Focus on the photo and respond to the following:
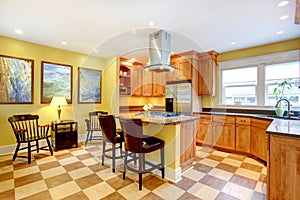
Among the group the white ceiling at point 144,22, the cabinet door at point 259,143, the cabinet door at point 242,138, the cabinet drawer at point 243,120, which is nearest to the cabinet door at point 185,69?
the white ceiling at point 144,22

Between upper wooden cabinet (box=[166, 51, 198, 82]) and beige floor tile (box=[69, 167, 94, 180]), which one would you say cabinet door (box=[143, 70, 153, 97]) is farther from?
beige floor tile (box=[69, 167, 94, 180])

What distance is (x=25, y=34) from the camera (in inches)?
129

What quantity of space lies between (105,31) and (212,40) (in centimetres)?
242

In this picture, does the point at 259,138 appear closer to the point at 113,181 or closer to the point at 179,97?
the point at 179,97

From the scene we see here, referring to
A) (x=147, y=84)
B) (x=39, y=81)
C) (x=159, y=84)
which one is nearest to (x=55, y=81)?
(x=39, y=81)

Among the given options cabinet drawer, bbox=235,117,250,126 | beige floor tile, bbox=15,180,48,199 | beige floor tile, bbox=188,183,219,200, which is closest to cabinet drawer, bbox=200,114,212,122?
cabinet drawer, bbox=235,117,250,126

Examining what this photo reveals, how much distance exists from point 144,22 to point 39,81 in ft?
10.1

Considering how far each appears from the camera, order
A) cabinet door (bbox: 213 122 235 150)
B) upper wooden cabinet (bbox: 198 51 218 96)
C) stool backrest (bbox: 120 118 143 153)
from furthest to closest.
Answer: upper wooden cabinet (bbox: 198 51 218 96) < cabinet door (bbox: 213 122 235 150) < stool backrest (bbox: 120 118 143 153)

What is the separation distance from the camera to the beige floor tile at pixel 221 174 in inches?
98.0

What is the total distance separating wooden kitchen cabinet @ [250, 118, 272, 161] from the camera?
298cm

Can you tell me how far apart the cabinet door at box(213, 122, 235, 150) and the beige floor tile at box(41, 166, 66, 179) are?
11.2 ft

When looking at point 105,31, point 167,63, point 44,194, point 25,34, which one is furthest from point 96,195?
point 25,34

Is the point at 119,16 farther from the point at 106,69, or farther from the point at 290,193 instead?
the point at 290,193

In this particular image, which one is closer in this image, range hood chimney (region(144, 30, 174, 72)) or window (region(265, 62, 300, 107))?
range hood chimney (region(144, 30, 174, 72))
